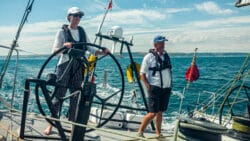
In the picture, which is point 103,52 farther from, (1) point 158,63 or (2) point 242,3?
(2) point 242,3

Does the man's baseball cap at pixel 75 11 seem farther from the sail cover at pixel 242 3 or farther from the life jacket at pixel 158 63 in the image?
the sail cover at pixel 242 3

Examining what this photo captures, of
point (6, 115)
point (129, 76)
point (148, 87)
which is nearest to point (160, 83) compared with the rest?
point (148, 87)

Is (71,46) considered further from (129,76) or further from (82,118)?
(129,76)

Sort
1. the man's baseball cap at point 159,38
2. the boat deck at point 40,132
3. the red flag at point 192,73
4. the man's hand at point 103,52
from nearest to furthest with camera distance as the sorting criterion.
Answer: the man's hand at point 103,52 → the boat deck at point 40,132 → the man's baseball cap at point 159,38 → the red flag at point 192,73

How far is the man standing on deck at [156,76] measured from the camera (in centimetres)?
504

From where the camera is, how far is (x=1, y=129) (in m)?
5.39

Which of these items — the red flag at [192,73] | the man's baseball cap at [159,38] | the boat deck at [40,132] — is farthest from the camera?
the red flag at [192,73]

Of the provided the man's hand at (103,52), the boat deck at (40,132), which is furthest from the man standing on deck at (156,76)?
the man's hand at (103,52)

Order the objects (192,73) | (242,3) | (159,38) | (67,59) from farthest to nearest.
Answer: (242,3)
(192,73)
(159,38)
(67,59)

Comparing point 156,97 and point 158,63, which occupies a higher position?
point 158,63

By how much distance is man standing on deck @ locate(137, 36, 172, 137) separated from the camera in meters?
5.04

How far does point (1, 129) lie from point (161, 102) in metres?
2.51

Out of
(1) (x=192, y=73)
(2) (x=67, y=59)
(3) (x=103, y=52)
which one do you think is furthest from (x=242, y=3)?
(2) (x=67, y=59)

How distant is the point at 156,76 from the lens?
199 inches
